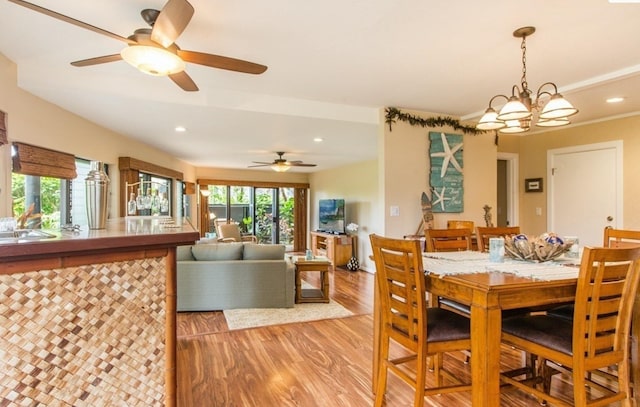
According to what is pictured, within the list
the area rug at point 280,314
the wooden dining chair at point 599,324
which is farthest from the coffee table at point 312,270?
the wooden dining chair at point 599,324

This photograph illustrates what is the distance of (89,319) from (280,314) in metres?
2.74

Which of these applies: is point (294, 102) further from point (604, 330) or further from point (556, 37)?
point (604, 330)

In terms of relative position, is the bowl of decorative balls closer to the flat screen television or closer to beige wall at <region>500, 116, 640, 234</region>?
beige wall at <region>500, 116, 640, 234</region>

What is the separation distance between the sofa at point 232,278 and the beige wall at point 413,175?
1416 millimetres

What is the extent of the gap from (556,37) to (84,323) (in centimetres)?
330

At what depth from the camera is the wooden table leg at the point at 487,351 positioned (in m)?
1.57

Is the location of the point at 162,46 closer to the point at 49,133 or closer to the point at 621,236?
the point at 49,133

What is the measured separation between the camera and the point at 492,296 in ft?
5.13

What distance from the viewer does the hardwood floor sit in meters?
2.16

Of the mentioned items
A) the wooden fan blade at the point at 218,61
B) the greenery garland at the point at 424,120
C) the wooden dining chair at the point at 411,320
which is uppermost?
the greenery garland at the point at 424,120

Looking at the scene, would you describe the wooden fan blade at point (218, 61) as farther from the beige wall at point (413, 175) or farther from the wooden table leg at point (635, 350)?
the wooden table leg at point (635, 350)

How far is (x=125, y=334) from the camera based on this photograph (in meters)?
1.28

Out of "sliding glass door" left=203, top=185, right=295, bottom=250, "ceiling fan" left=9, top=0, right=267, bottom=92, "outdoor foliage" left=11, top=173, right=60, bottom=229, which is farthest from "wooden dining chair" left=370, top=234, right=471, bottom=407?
"sliding glass door" left=203, top=185, right=295, bottom=250

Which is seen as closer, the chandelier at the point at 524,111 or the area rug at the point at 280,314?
the chandelier at the point at 524,111
